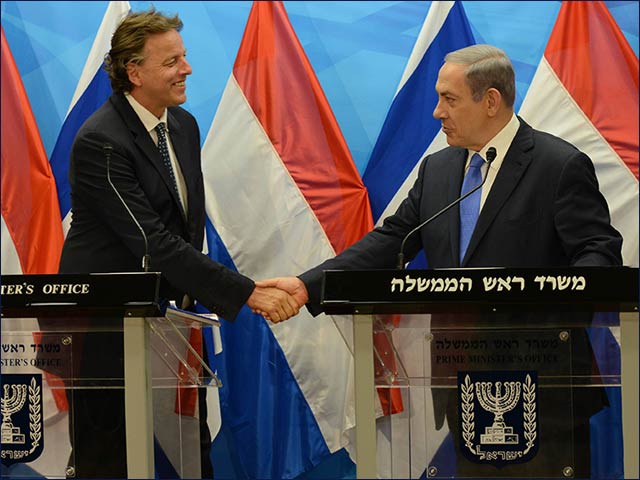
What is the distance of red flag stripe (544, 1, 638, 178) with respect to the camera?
4.30 meters

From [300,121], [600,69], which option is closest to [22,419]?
→ [300,121]

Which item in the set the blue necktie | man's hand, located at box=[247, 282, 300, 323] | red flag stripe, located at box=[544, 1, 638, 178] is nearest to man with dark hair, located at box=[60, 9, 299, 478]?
man's hand, located at box=[247, 282, 300, 323]

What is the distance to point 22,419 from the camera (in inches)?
101

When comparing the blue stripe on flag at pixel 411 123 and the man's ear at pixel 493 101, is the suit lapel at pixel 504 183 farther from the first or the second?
the blue stripe on flag at pixel 411 123

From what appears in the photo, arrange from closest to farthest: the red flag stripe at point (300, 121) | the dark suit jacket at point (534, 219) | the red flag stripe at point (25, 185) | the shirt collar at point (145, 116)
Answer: the dark suit jacket at point (534, 219) → the shirt collar at point (145, 116) → the red flag stripe at point (300, 121) → the red flag stripe at point (25, 185)

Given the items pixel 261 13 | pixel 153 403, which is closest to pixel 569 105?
pixel 261 13

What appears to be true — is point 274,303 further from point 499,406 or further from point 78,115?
point 78,115

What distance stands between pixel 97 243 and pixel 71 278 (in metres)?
1.23

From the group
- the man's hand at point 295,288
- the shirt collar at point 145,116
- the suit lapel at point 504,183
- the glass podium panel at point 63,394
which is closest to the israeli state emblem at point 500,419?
the glass podium panel at point 63,394

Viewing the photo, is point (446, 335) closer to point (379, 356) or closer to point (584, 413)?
point (379, 356)

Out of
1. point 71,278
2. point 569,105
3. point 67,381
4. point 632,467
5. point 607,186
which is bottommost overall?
point 632,467

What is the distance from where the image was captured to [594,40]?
4359 mm

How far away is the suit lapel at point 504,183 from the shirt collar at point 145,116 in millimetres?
1297

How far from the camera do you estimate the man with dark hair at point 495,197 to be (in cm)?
329
